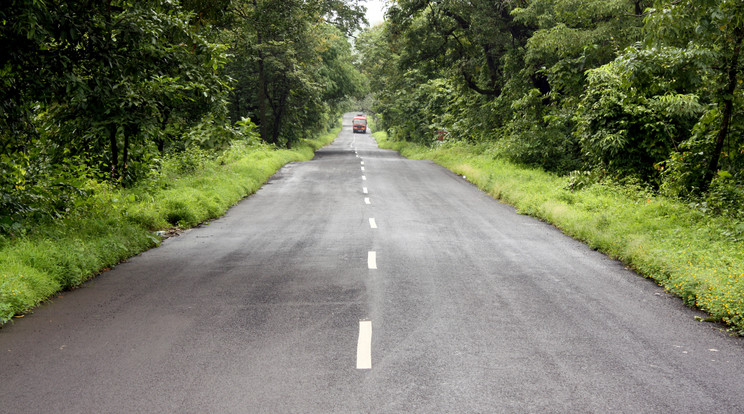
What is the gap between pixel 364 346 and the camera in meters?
5.20

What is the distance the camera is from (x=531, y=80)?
25.1m

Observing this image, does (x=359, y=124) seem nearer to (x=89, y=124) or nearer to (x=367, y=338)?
(x=89, y=124)

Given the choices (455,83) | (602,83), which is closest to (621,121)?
(602,83)

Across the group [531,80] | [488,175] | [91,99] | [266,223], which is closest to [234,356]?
[91,99]

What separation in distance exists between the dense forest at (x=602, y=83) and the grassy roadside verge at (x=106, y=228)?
28.9 feet

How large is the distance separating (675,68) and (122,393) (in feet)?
34.0

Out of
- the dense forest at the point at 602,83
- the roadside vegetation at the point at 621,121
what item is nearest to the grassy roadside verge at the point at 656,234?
the roadside vegetation at the point at 621,121

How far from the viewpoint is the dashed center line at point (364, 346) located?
189 inches

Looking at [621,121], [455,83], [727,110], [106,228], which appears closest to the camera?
[106,228]

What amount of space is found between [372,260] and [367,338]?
3.63 metres

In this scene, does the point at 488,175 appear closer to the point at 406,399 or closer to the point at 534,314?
the point at 534,314

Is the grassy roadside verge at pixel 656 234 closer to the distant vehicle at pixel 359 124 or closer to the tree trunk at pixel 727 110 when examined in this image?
the tree trunk at pixel 727 110

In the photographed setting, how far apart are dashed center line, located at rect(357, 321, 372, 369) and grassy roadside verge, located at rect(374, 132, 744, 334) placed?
3.91 meters

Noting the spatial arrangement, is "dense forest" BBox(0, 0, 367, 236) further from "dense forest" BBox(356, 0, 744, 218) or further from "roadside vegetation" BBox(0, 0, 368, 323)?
"dense forest" BBox(356, 0, 744, 218)
